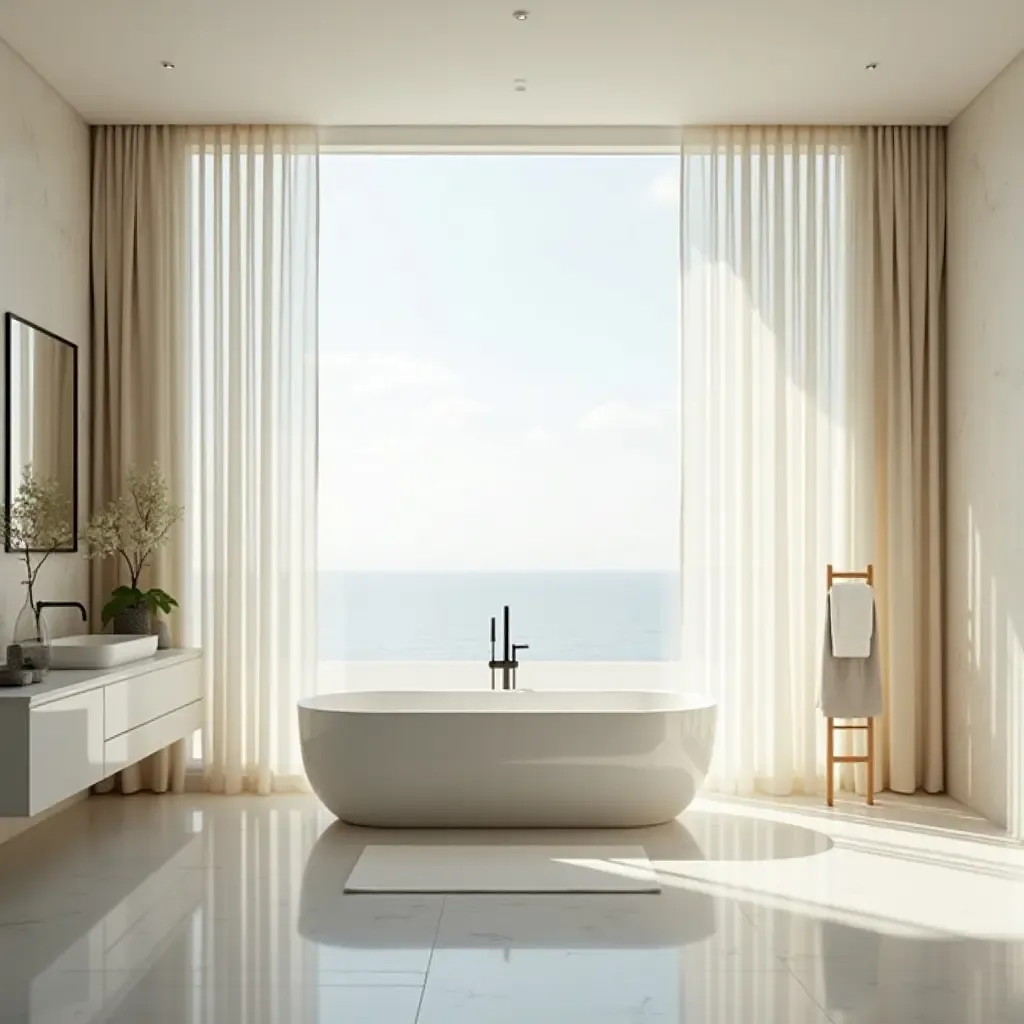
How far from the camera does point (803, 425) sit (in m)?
6.26

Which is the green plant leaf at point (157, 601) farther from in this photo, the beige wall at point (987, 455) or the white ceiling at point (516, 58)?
the beige wall at point (987, 455)

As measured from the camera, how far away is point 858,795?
6152mm

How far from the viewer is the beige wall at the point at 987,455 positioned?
5.40 m

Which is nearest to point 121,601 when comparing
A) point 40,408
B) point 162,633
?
point 162,633

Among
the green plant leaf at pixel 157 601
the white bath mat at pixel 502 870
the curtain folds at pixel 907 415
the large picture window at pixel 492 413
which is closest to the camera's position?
the white bath mat at pixel 502 870

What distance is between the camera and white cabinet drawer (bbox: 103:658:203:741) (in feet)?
16.2

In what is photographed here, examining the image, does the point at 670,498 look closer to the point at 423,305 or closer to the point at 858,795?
the point at 423,305

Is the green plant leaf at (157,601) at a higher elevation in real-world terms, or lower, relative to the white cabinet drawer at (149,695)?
higher

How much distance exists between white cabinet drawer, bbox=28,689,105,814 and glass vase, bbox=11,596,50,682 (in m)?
0.20

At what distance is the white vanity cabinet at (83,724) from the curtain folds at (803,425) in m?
2.30

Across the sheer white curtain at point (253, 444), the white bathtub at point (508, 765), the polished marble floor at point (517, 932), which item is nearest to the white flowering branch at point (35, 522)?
the sheer white curtain at point (253, 444)

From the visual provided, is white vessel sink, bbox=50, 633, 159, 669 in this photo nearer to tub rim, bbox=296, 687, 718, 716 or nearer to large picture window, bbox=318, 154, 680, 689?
tub rim, bbox=296, 687, 718, 716

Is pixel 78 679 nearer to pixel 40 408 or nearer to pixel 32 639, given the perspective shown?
pixel 32 639

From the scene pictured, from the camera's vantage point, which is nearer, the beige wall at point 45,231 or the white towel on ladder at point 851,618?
the beige wall at point 45,231
